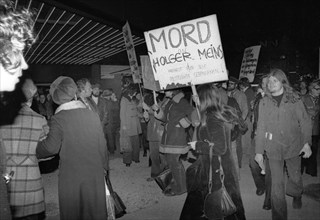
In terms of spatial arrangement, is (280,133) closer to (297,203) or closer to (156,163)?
(297,203)

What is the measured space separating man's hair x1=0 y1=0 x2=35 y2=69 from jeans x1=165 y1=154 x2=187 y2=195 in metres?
4.63

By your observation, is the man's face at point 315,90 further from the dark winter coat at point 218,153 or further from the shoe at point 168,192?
the dark winter coat at point 218,153

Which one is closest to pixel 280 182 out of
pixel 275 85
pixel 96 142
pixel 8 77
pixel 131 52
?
pixel 275 85

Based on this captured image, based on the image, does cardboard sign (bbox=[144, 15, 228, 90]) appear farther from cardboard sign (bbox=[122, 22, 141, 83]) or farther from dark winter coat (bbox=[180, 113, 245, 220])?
cardboard sign (bbox=[122, 22, 141, 83])

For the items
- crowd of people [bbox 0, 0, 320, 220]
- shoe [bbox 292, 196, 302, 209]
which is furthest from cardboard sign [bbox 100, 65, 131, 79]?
shoe [bbox 292, 196, 302, 209]

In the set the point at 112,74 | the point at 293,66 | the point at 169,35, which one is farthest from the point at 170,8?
the point at 169,35

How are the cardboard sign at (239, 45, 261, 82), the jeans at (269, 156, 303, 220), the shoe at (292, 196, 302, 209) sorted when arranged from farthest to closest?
the cardboard sign at (239, 45, 261, 82) < the shoe at (292, 196, 302, 209) < the jeans at (269, 156, 303, 220)

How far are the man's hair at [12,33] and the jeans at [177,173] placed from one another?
4.63 metres

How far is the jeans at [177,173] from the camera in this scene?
6.29 metres

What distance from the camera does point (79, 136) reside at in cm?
353

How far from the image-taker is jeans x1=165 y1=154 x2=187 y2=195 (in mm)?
6289

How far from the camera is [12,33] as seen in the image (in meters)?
1.88

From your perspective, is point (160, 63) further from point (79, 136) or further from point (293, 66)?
point (293, 66)

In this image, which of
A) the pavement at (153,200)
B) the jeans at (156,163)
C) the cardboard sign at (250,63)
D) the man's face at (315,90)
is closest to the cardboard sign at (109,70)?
the cardboard sign at (250,63)
